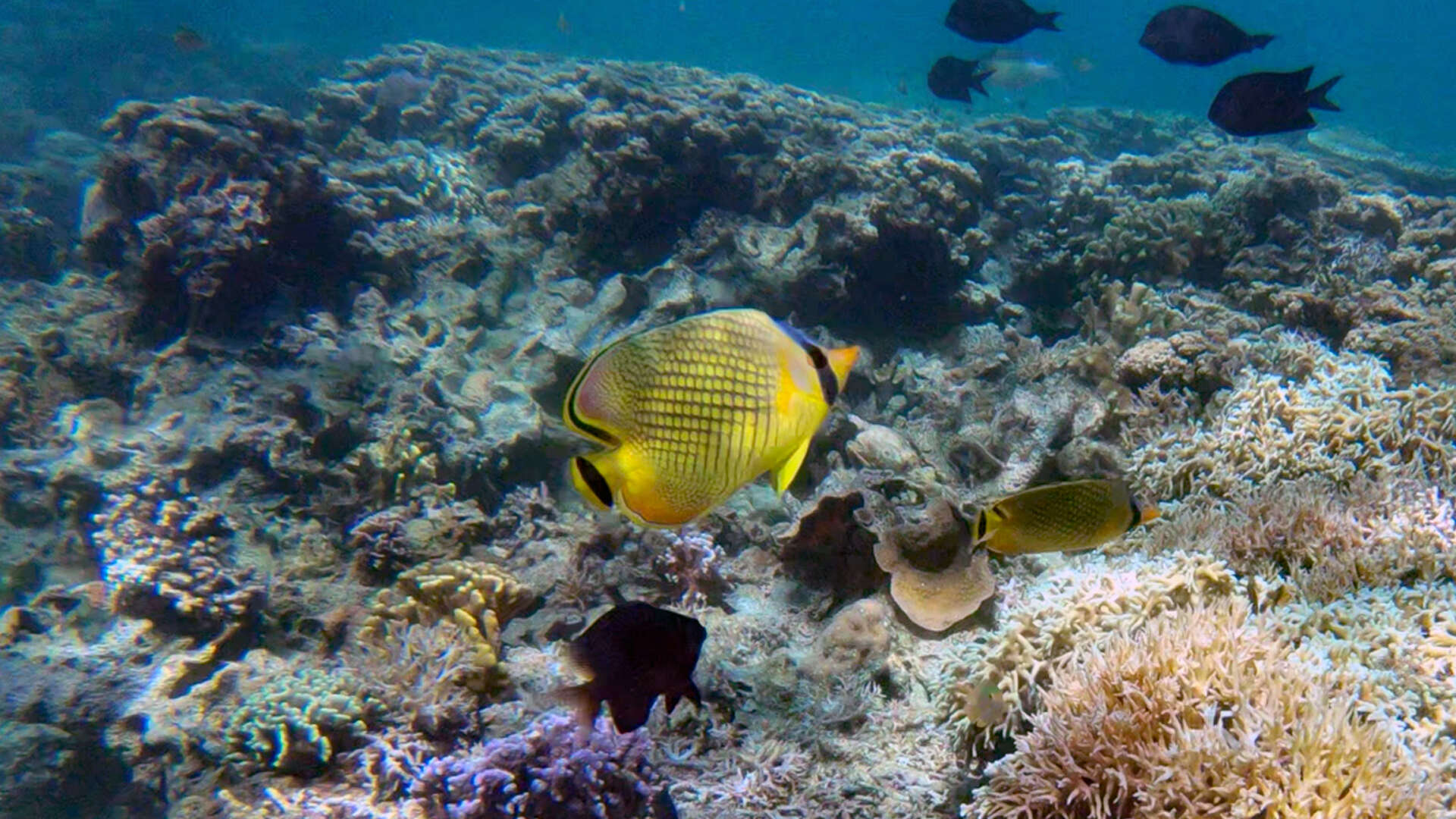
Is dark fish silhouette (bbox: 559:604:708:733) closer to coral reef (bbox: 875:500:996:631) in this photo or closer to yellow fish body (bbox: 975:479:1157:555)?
yellow fish body (bbox: 975:479:1157:555)

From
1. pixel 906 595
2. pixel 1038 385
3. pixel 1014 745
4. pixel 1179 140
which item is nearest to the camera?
pixel 1014 745

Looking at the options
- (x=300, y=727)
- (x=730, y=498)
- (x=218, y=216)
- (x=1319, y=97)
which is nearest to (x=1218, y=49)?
(x=1319, y=97)

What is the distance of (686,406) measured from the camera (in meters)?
1.30

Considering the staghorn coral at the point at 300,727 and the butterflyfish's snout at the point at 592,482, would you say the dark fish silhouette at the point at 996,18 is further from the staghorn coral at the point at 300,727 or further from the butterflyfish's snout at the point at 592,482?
the staghorn coral at the point at 300,727

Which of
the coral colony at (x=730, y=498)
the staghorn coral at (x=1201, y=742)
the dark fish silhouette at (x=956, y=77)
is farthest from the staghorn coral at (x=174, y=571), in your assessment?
the dark fish silhouette at (x=956, y=77)

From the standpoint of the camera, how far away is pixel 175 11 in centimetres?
2492

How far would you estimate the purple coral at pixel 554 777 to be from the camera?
102 inches

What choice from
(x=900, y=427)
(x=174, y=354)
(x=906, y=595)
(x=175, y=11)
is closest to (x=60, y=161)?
(x=174, y=354)

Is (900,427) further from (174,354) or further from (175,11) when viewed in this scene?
(175,11)

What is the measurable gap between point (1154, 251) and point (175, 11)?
109 feet

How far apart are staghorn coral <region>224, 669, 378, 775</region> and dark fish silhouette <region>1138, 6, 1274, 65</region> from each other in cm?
705

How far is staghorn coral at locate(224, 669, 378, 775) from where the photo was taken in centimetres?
304

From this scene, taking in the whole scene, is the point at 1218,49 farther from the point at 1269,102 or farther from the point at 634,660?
the point at 634,660

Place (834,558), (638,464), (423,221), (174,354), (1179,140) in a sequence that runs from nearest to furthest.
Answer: (638,464), (834,558), (174,354), (423,221), (1179,140)
